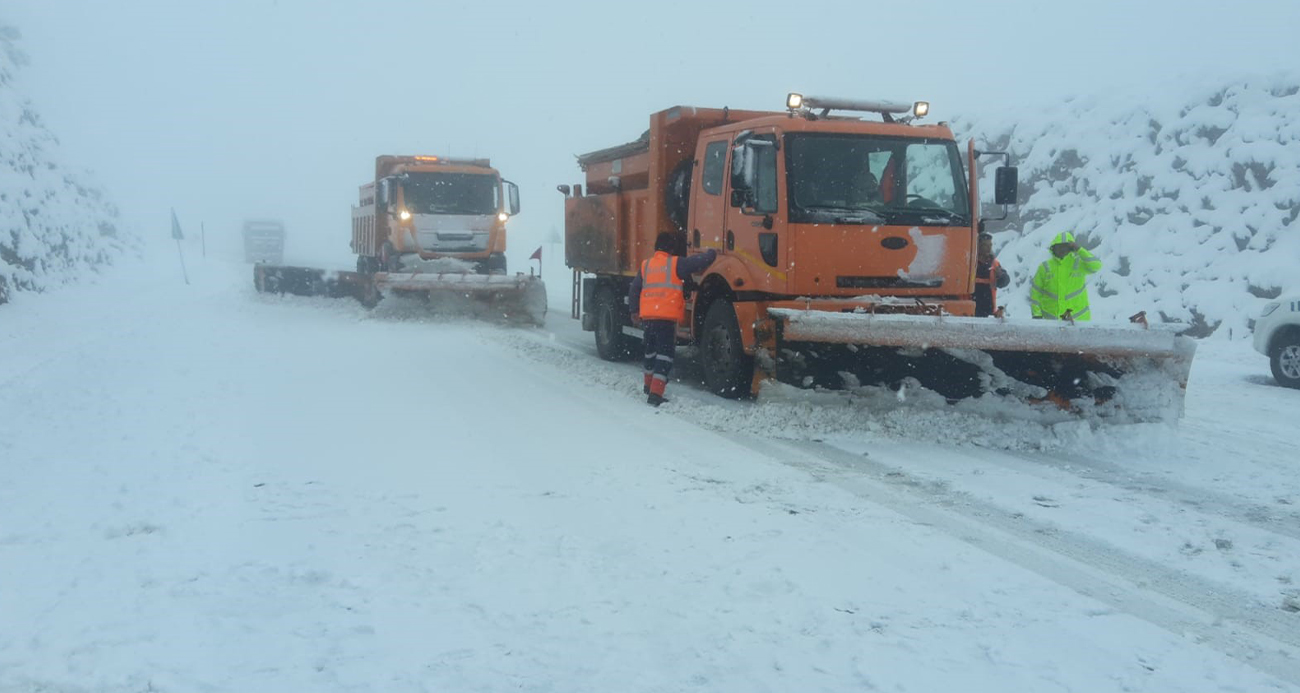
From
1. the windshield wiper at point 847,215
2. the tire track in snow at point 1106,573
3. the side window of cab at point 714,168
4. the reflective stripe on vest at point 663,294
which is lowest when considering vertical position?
the tire track in snow at point 1106,573

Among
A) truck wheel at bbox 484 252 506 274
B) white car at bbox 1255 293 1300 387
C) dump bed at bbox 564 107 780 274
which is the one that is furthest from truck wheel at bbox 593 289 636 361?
white car at bbox 1255 293 1300 387

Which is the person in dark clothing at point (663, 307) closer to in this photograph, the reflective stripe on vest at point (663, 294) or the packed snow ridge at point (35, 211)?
the reflective stripe on vest at point (663, 294)

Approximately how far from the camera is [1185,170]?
1822 cm

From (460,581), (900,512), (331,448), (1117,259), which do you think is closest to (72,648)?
(460,581)

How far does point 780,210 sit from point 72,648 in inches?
233

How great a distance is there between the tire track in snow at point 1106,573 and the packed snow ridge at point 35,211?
19.5m

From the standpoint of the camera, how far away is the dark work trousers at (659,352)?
8.69 metres

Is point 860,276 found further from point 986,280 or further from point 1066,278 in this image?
point 1066,278

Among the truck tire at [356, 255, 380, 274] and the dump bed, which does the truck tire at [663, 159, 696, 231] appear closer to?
the dump bed

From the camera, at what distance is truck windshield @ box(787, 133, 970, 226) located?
8070mm

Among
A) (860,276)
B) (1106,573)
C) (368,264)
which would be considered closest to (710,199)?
(860,276)

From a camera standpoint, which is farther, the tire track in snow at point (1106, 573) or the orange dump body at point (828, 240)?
the orange dump body at point (828, 240)

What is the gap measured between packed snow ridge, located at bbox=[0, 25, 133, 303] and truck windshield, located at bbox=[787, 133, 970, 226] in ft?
57.5

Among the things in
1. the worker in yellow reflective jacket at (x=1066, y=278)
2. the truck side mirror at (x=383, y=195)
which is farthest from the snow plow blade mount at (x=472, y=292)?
the worker in yellow reflective jacket at (x=1066, y=278)
